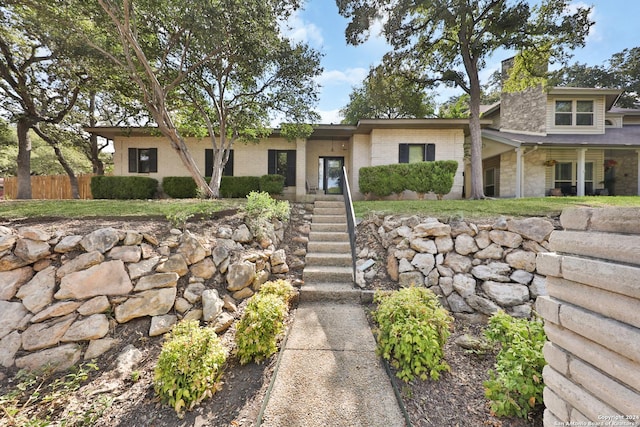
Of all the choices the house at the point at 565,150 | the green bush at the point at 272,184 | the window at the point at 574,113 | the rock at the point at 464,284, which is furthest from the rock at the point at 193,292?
the window at the point at 574,113

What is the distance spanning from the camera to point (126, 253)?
10.0ft

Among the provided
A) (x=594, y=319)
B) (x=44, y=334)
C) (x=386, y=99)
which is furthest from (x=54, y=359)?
(x=386, y=99)

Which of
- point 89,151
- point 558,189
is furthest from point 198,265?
point 89,151

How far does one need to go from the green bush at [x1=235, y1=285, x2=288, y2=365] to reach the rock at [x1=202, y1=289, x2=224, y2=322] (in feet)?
2.35

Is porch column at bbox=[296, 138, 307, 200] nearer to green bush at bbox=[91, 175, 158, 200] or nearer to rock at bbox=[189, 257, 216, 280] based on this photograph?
green bush at bbox=[91, 175, 158, 200]

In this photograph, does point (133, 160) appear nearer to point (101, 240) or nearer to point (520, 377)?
point (101, 240)

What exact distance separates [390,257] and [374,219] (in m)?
1.10

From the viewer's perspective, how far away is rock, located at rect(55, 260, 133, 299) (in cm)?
280

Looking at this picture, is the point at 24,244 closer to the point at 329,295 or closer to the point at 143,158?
the point at 329,295

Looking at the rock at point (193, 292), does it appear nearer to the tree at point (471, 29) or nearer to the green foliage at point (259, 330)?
the green foliage at point (259, 330)

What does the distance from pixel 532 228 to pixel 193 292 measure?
16.7ft

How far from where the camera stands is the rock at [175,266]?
313cm

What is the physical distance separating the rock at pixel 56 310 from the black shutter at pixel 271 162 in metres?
8.16

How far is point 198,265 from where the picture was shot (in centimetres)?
338
